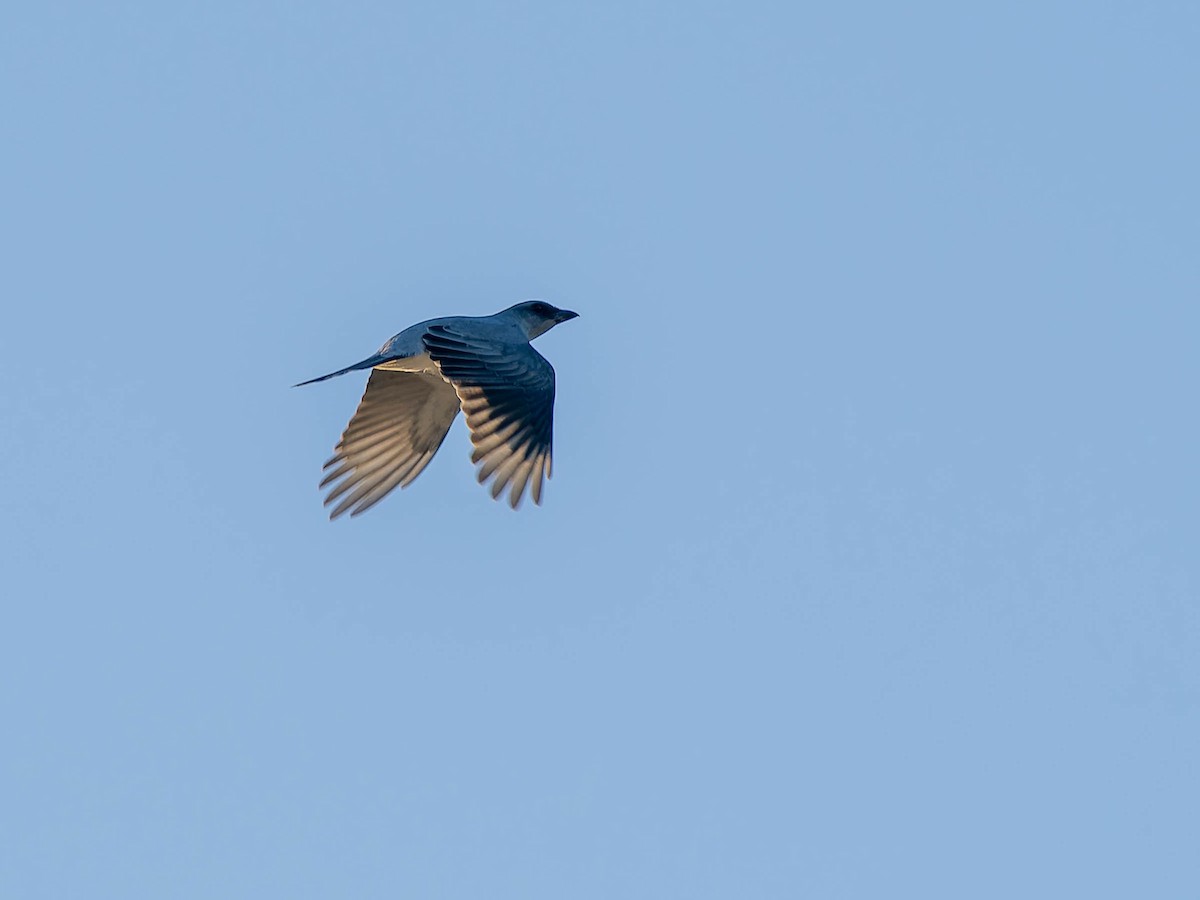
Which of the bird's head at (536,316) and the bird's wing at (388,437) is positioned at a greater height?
the bird's head at (536,316)

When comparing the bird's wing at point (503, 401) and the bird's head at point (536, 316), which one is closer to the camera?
the bird's wing at point (503, 401)

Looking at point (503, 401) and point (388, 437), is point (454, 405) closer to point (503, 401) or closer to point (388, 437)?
point (388, 437)

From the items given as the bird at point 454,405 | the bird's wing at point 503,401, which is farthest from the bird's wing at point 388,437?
the bird's wing at point 503,401

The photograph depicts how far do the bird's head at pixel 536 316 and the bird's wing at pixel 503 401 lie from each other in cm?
166

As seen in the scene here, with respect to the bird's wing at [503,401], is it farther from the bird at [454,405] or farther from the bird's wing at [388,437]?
the bird's wing at [388,437]

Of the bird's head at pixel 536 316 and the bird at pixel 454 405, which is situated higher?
the bird's head at pixel 536 316

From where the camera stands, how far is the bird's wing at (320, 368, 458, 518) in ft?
80.4

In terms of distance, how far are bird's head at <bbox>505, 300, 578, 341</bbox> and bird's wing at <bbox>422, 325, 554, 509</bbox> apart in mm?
1664

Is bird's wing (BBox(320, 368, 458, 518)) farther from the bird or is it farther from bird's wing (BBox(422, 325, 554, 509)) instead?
bird's wing (BBox(422, 325, 554, 509))

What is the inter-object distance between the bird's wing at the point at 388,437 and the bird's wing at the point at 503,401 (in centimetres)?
174

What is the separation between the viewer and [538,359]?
23.0 m

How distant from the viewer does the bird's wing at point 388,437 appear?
80.4 feet

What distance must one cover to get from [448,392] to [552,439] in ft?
9.95

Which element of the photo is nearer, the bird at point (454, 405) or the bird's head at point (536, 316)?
the bird at point (454, 405)
